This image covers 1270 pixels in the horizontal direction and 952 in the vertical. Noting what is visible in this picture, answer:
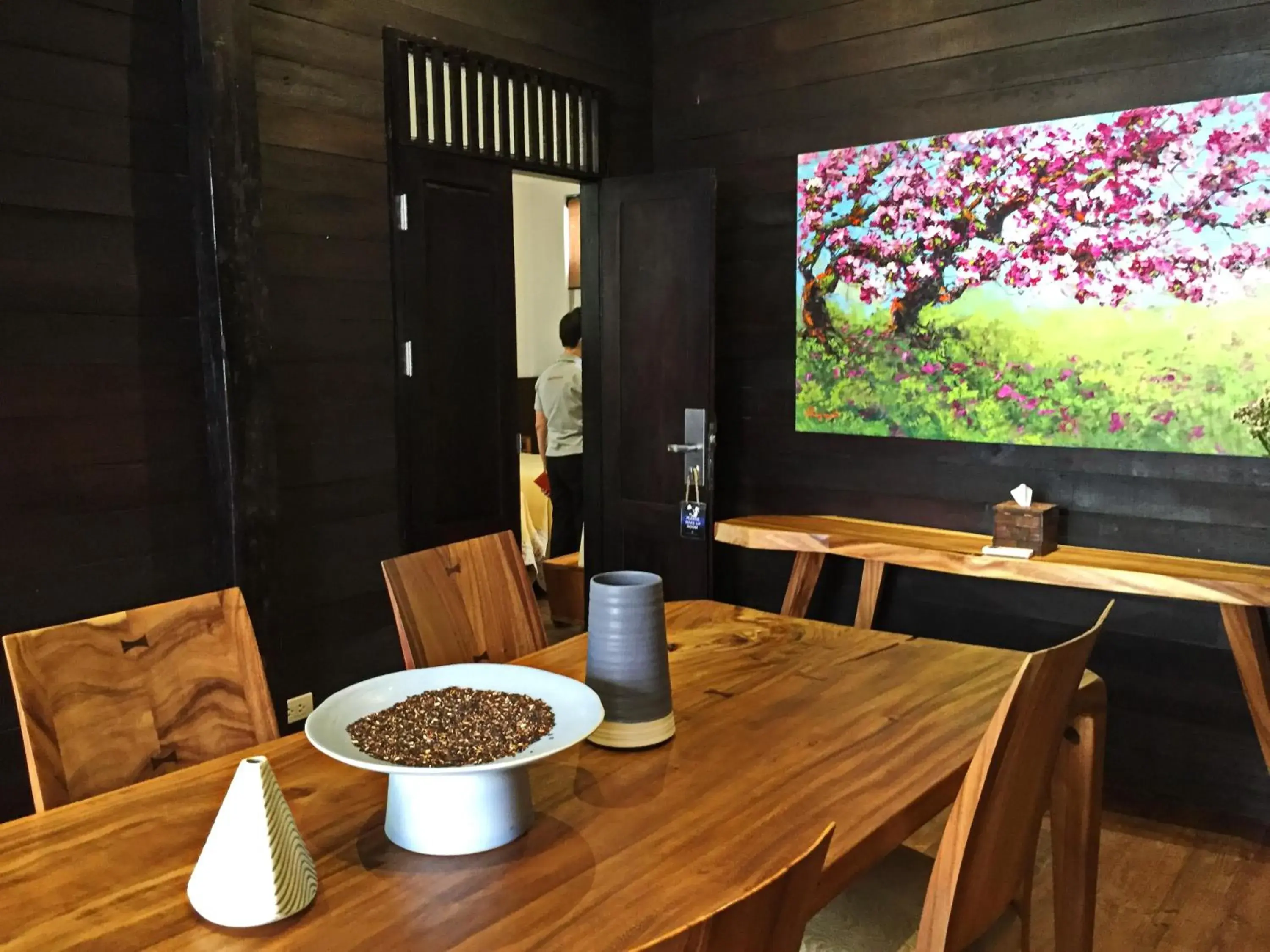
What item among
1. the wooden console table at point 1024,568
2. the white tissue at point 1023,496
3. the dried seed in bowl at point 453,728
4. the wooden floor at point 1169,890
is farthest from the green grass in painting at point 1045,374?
the dried seed in bowl at point 453,728

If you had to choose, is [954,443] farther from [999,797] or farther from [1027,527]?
[999,797]

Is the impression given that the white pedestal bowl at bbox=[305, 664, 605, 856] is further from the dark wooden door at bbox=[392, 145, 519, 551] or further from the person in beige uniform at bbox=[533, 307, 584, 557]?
the person in beige uniform at bbox=[533, 307, 584, 557]

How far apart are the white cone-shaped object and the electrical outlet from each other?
78.9 inches

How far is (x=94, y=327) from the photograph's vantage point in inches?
101

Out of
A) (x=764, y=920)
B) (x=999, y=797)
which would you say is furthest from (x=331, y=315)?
(x=764, y=920)

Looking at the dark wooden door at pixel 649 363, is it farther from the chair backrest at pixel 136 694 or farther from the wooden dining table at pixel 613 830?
the chair backrest at pixel 136 694

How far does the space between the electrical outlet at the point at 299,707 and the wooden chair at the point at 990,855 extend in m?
1.90

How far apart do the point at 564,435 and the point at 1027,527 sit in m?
2.35

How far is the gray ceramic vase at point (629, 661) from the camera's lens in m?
1.45

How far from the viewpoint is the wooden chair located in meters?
1.25

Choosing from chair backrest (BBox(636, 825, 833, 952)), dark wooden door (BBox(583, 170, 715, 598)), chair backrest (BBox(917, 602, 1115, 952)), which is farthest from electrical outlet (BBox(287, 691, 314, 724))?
chair backrest (BBox(636, 825, 833, 952))

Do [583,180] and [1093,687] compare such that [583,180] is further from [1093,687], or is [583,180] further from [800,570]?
[1093,687]

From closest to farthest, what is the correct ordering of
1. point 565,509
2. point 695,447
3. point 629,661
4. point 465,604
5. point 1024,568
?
1. point 629,661
2. point 465,604
3. point 1024,568
4. point 695,447
5. point 565,509

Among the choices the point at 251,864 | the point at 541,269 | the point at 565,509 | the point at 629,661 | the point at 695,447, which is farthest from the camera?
the point at 541,269
